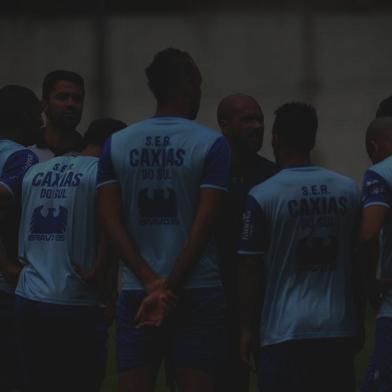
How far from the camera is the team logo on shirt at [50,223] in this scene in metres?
7.03

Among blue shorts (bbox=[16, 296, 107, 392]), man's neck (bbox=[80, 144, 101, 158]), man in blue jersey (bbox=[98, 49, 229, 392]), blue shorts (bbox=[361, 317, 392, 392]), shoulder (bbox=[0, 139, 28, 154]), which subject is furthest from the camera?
shoulder (bbox=[0, 139, 28, 154])

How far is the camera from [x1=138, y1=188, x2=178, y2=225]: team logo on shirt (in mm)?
6336

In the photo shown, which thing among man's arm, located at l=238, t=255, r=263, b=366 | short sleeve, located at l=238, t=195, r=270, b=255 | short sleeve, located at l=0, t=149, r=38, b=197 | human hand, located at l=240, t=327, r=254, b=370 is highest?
short sleeve, located at l=0, t=149, r=38, b=197

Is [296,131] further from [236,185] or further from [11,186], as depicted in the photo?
[11,186]

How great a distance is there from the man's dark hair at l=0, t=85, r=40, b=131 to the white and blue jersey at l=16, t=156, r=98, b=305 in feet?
2.47

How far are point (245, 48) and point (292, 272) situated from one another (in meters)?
10.0

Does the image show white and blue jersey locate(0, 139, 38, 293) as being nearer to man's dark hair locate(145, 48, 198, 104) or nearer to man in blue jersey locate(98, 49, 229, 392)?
man in blue jersey locate(98, 49, 229, 392)

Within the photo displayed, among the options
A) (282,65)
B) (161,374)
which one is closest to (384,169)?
(161,374)

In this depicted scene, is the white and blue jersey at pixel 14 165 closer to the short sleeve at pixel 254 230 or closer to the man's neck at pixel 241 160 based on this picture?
the man's neck at pixel 241 160

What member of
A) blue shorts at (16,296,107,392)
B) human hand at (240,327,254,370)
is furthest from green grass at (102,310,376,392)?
human hand at (240,327,254,370)

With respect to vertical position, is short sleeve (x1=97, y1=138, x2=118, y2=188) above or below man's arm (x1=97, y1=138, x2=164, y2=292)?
above

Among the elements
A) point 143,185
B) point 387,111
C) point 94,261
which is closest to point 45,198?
point 94,261

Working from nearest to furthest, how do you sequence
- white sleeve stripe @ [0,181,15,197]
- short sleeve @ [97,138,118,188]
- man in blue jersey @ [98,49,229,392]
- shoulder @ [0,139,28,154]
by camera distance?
man in blue jersey @ [98,49,229,392]
short sleeve @ [97,138,118,188]
white sleeve stripe @ [0,181,15,197]
shoulder @ [0,139,28,154]

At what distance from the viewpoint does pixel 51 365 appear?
23.4ft
